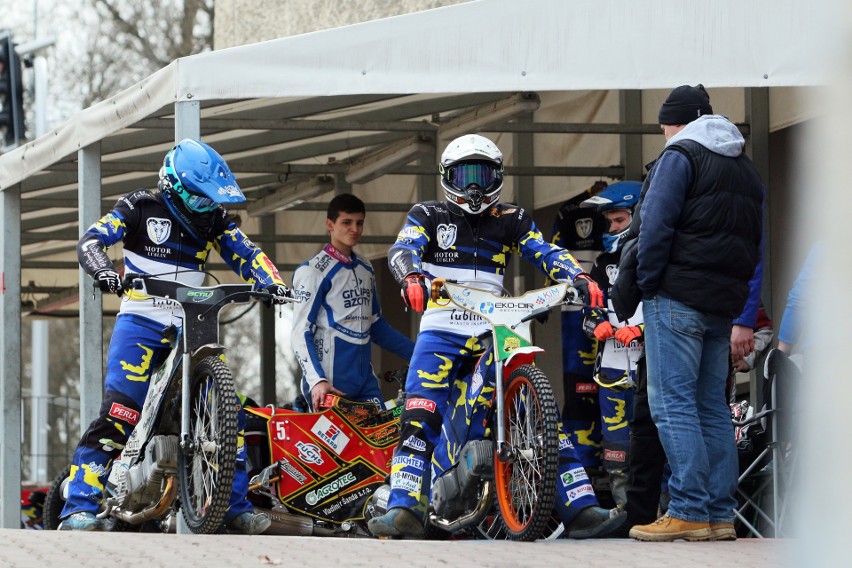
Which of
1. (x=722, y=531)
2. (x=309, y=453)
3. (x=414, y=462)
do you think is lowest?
(x=722, y=531)

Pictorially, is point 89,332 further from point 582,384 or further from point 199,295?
point 582,384

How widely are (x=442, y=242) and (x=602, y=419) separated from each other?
1888 mm

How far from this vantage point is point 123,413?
702 cm

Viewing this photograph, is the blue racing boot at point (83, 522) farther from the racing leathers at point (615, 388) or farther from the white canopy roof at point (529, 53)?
the racing leathers at point (615, 388)

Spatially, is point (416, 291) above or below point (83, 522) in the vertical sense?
above

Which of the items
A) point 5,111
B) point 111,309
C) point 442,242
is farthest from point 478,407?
point 111,309

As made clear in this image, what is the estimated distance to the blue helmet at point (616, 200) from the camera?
26.9 ft

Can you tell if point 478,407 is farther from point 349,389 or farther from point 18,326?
point 18,326

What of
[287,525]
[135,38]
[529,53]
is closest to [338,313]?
[287,525]

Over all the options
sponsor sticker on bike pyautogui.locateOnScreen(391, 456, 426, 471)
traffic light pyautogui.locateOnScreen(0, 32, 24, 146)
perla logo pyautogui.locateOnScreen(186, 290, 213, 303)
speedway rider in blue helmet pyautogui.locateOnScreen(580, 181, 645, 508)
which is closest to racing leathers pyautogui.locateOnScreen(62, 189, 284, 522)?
perla logo pyautogui.locateOnScreen(186, 290, 213, 303)

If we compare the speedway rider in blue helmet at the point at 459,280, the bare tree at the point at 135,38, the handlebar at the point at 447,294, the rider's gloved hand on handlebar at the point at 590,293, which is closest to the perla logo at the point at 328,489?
the speedway rider in blue helmet at the point at 459,280

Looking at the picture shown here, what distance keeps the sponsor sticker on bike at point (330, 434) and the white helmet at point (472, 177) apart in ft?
6.46

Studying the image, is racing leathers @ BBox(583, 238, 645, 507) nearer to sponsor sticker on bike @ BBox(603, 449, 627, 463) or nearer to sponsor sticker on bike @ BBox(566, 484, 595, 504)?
sponsor sticker on bike @ BBox(603, 449, 627, 463)

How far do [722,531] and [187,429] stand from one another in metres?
2.26
